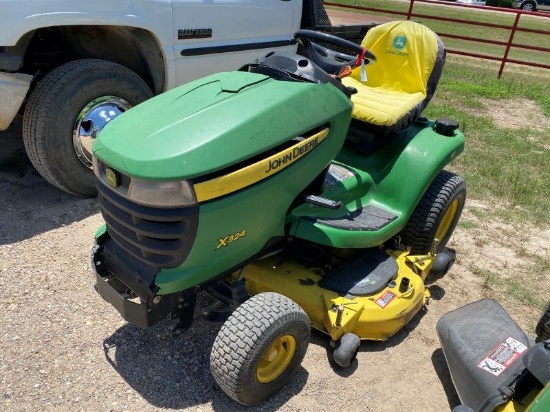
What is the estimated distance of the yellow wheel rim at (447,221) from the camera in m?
3.72

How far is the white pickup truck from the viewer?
141 inches

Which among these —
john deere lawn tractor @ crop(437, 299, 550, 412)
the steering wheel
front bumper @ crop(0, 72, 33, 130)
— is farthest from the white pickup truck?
john deere lawn tractor @ crop(437, 299, 550, 412)

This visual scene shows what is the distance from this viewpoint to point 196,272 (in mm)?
2348

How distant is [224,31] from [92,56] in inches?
43.4

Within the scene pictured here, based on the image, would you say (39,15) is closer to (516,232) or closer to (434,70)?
(434,70)

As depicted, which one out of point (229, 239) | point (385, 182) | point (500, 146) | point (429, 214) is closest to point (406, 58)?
point (385, 182)

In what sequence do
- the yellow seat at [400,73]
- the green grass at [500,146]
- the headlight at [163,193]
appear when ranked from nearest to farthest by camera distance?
the headlight at [163,193] → the yellow seat at [400,73] → the green grass at [500,146]

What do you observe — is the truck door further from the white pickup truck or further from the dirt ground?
the dirt ground

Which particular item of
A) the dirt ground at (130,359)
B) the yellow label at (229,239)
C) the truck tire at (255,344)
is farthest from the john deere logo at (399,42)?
the truck tire at (255,344)

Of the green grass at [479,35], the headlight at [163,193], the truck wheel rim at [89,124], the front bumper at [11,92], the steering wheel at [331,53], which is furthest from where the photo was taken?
the green grass at [479,35]

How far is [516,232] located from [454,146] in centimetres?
129

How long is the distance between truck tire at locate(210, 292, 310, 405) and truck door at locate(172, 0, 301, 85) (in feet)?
8.48

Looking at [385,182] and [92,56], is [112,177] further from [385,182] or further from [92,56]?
[92,56]

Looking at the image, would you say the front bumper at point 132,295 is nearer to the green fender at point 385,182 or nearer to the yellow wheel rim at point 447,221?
the green fender at point 385,182
